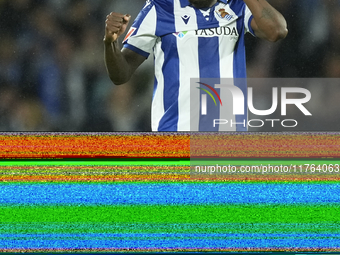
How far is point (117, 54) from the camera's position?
1.12 meters

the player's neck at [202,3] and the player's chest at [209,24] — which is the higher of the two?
the player's neck at [202,3]

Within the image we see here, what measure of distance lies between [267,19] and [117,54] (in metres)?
0.43

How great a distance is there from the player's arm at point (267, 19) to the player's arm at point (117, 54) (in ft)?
1.15

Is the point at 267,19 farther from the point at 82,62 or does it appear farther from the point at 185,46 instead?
the point at 82,62

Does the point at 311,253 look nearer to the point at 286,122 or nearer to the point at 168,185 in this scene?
the point at 168,185

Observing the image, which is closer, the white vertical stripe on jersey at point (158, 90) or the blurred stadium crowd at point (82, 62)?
the white vertical stripe on jersey at point (158, 90)

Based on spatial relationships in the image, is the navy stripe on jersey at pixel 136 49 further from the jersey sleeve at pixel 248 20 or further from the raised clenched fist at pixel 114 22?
the jersey sleeve at pixel 248 20

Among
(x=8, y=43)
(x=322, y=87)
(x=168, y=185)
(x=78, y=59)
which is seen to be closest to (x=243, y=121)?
(x=168, y=185)

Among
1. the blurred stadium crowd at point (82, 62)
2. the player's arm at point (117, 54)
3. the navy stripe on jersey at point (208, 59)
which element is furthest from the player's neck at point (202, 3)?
the blurred stadium crowd at point (82, 62)

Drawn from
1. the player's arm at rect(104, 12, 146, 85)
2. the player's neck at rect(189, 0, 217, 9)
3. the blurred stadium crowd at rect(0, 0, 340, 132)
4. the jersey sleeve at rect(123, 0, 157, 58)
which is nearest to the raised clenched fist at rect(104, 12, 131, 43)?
the player's arm at rect(104, 12, 146, 85)

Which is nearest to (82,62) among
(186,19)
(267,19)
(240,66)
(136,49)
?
(136,49)

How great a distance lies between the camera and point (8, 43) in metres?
1.83

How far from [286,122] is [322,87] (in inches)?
14.5

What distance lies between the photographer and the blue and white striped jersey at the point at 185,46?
1159 mm
